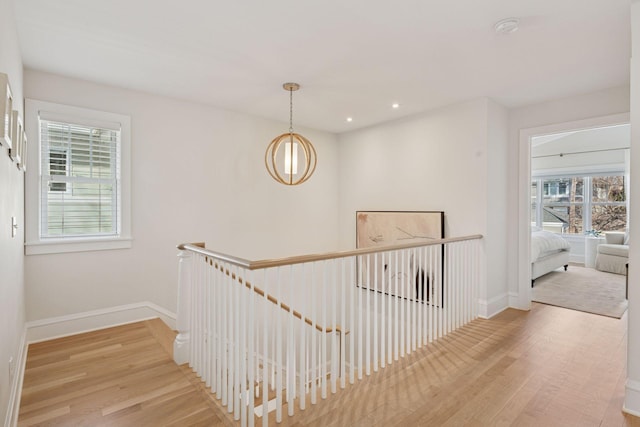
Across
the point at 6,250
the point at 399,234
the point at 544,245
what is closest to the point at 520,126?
the point at 399,234

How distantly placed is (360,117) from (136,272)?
11.1 feet

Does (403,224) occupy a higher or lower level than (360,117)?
lower

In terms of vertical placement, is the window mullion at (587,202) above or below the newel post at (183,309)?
above

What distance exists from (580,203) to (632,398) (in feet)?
22.8

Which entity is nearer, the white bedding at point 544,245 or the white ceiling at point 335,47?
the white ceiling at point 335,47

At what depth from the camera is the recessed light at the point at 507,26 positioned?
7.29 feet

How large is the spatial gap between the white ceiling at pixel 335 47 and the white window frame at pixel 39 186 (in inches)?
14.1

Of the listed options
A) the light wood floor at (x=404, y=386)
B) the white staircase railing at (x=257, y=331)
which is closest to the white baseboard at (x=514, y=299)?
the light wood floor at (x=404, y=386)

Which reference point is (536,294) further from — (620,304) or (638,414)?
(638,414)

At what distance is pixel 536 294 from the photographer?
486 cm

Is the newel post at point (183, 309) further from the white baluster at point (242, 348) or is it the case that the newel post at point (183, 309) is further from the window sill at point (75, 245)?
the window sill at point (75, 245)

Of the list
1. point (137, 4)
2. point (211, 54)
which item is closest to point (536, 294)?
point (211, 54)

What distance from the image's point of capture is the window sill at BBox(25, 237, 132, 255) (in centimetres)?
301

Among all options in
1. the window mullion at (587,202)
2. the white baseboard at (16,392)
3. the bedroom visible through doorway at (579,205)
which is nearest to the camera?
the white baseboard at (16,392)
